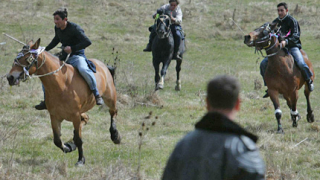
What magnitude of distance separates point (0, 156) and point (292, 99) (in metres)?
5.66

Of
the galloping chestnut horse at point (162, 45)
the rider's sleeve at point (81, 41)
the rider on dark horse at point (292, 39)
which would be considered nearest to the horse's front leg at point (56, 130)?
the rider's sleeve at point (81, 41)

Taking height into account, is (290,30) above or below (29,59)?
above

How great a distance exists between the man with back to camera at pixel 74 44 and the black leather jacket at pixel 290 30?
427 cm

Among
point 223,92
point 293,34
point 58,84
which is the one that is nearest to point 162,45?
point 293,34

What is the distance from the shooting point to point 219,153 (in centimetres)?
288

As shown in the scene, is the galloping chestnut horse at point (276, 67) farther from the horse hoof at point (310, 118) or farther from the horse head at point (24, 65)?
the horse head at point (24, 65)

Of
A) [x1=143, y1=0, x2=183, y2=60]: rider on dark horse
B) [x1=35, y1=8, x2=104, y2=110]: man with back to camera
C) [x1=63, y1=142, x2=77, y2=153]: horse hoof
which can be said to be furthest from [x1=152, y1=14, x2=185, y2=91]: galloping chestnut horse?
[x1=63, y1=142, x2=77, y2=153]: horse hoof

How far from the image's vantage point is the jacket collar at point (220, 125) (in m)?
2.92

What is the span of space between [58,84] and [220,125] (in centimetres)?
472

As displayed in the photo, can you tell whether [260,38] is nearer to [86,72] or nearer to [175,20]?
[86,72]

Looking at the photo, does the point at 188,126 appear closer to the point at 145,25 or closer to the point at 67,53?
the point at 67,53

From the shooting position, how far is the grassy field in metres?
7.27

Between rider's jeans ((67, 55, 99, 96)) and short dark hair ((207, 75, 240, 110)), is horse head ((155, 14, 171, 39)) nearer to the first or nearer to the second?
rider's jeans ((67, 55, 99, 96))

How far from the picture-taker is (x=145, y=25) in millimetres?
25203
